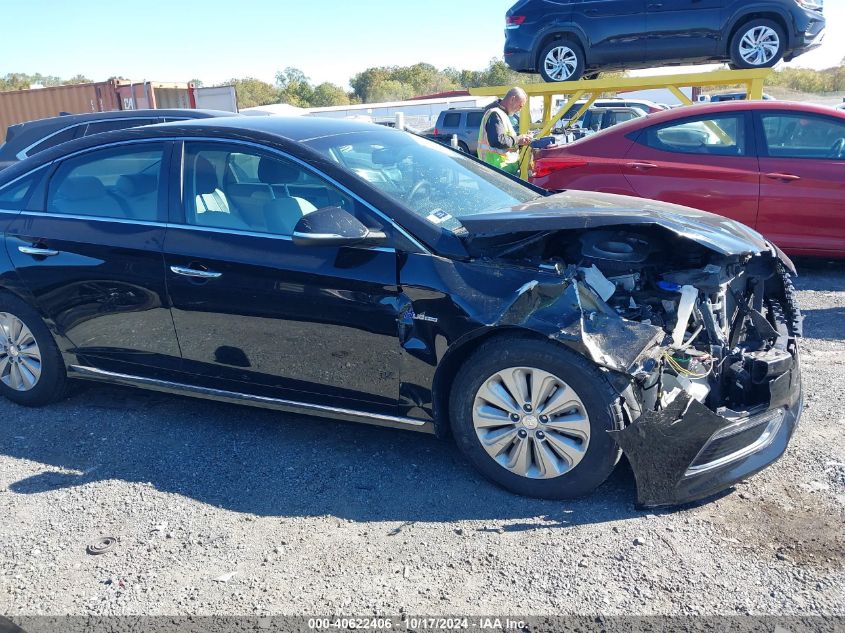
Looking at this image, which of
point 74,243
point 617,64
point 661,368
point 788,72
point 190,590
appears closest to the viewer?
point 190,590

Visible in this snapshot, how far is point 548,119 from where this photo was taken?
10.9 m

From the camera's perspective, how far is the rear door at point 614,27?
9773 millimetres

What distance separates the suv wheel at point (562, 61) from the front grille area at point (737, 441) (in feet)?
26.6

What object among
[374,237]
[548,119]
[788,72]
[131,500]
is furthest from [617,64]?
[788,72]

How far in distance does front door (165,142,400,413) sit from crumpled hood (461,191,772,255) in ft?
1.67

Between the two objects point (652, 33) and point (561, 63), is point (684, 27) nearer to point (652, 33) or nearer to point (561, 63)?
point (652, 33)

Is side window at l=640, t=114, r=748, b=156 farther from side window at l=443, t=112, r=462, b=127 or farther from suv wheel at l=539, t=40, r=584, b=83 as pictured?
side window at l=443, t=112, r=462, b=127

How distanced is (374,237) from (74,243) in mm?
1872

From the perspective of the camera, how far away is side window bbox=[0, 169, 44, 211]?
4.37 m

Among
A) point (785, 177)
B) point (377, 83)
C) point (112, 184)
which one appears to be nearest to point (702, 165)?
point (785, 177)

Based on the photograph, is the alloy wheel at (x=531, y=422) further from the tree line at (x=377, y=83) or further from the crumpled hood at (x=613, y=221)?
the tree line at (x=377, y=83)

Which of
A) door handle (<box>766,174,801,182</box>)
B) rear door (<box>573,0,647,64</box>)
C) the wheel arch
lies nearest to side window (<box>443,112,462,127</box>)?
rear door (<box>573,0,647,64</box>)

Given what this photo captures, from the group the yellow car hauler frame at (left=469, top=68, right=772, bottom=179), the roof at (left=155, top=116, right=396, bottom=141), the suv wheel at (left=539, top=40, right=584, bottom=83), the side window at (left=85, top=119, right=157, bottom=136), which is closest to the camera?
the roof at (left=155, top=116, right=396, bottom=141)

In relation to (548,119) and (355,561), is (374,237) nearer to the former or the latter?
(355,561)
